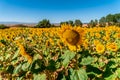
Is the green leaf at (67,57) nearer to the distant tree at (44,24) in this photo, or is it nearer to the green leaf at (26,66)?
the green leaf at (26,66)

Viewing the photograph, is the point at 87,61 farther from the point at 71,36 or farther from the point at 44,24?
the point at 44,24

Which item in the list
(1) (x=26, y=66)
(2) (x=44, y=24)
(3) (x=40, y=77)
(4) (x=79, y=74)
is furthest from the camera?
(2) (x=44, y=24)

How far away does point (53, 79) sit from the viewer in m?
2.50

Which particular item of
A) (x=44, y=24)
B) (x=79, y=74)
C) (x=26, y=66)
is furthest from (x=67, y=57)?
(x=44, y=24)

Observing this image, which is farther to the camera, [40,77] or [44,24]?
[44,24]

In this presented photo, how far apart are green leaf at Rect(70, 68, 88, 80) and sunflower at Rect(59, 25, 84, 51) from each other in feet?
0.60

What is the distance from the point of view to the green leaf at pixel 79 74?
2.22 m

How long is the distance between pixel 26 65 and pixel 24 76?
0.15 metres

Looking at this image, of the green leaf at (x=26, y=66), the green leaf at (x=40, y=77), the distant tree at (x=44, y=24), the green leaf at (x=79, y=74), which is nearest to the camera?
the green leaf at (x=79, y=74)

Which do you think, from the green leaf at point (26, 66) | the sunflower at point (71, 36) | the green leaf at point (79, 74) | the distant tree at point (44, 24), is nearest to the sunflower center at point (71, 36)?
the sunflower at point (71, 36)

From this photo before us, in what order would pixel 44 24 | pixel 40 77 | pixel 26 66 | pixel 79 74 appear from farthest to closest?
pixel 44 24
pixel 26 66
pixel 40 77
pixel 79 74

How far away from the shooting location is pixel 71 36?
7.93 ft

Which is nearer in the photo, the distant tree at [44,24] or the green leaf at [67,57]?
the green leaf at [67,57]

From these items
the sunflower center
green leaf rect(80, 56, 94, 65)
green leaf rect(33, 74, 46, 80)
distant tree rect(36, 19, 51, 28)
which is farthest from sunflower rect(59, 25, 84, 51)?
distant tree rect(36, 19, 51, 28)
